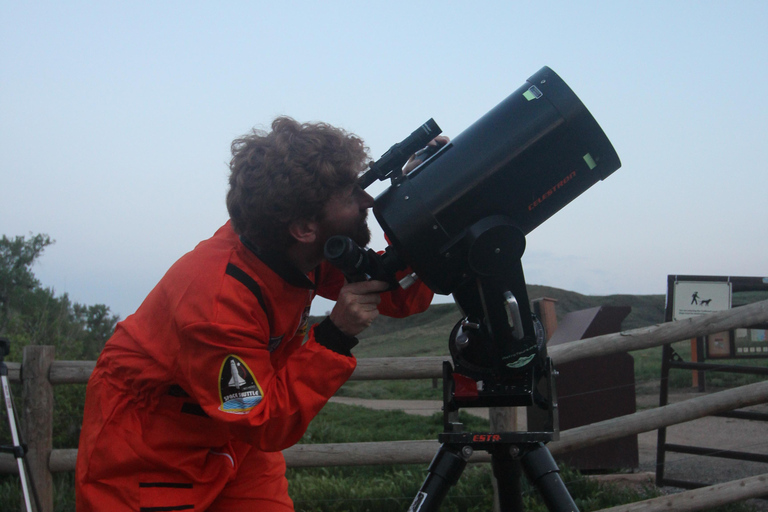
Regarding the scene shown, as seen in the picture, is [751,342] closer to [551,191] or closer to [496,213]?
[551,191]

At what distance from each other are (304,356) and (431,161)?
0.67m

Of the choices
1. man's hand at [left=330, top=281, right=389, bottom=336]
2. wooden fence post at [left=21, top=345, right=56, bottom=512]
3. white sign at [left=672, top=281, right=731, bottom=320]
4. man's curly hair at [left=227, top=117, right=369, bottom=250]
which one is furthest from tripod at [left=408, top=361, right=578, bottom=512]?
white sign at [left=672, top=281, right=731, bottom=320]

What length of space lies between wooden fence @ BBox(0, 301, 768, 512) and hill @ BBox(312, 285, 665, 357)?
6.78 metres

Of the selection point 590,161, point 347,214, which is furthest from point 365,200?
point 590,161

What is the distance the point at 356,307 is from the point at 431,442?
6.49ft

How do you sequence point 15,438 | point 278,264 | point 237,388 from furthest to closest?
point 15,438 < point 278,264 < point 237,388

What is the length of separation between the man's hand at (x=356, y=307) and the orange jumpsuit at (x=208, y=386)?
35mm

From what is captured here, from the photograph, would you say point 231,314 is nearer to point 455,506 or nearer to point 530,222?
point 530,222

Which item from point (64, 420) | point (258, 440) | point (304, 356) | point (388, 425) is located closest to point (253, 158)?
point (304, 356)

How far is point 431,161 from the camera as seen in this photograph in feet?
6.05

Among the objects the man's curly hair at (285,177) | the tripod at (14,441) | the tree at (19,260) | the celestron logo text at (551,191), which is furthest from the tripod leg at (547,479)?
the tree at (19,260)

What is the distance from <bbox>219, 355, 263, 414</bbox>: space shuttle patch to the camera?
5.38ft


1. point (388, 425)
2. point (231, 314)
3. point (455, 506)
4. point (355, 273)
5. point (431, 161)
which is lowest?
point (388, 425)

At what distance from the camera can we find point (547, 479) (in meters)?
1.65
